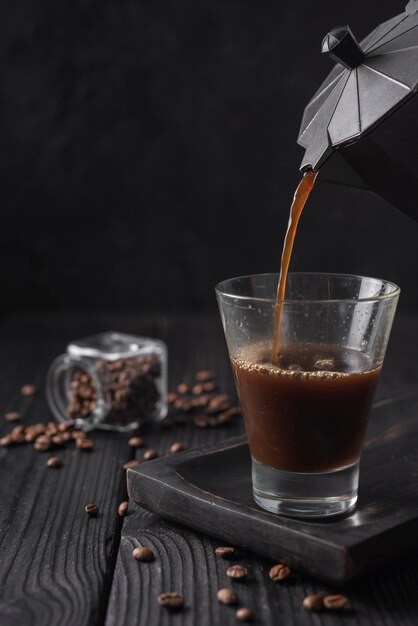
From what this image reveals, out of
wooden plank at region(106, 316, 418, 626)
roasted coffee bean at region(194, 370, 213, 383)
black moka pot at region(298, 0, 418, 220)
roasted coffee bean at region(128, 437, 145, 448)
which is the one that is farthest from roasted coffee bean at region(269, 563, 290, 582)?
roasted coffee bean at region(194, 370, 213, 383)

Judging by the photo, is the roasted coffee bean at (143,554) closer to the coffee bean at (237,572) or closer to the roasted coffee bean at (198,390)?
the coffee bean at (237,572)

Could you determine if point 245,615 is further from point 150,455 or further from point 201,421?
point 201,421

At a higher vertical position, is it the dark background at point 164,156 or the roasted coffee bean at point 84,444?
the dark background at point 164,156

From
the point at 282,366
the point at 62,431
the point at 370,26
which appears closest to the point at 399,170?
the point at 282,366

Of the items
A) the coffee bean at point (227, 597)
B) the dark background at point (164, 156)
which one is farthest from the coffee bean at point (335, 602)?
the dark background at point (164, 156)

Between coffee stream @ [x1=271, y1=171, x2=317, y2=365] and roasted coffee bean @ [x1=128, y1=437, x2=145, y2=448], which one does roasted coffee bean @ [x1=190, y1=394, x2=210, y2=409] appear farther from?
coffee stream @ [x1=271, y1=171, x2=317, y2=365]

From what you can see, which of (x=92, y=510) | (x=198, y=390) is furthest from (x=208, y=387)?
(x=92, y=510)
